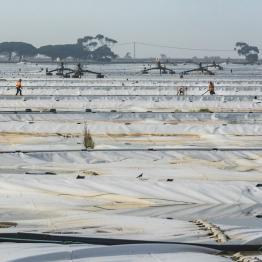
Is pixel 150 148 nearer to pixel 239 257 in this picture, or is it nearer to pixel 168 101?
pixel 239 257

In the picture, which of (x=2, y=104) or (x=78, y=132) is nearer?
(x=78, y=132)

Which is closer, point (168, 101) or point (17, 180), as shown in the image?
point (17, 180)

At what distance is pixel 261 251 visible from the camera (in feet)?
19.1

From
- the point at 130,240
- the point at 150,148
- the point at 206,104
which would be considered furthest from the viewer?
the point at 206,104

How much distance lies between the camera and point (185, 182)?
891cm

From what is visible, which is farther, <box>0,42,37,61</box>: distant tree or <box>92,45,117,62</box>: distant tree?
<box>0,42,37,61</box>: distant tree

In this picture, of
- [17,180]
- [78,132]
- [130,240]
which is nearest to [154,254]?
[130,240]

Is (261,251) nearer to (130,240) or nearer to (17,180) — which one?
(130,240)

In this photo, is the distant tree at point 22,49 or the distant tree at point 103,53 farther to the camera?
the distant tree at point 22,49

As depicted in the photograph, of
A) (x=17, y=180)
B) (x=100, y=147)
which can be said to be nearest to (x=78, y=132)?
(x=100, y=147)

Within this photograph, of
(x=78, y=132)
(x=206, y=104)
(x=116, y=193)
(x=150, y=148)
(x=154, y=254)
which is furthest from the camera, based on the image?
(x=206, y=104)

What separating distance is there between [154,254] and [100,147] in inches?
292

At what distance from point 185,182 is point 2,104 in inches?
601

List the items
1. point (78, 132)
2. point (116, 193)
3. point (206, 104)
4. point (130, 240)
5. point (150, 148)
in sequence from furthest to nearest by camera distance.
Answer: point (206, 104), point (78, 132), point (150, 148), point (116, 193), point (130, 240)
